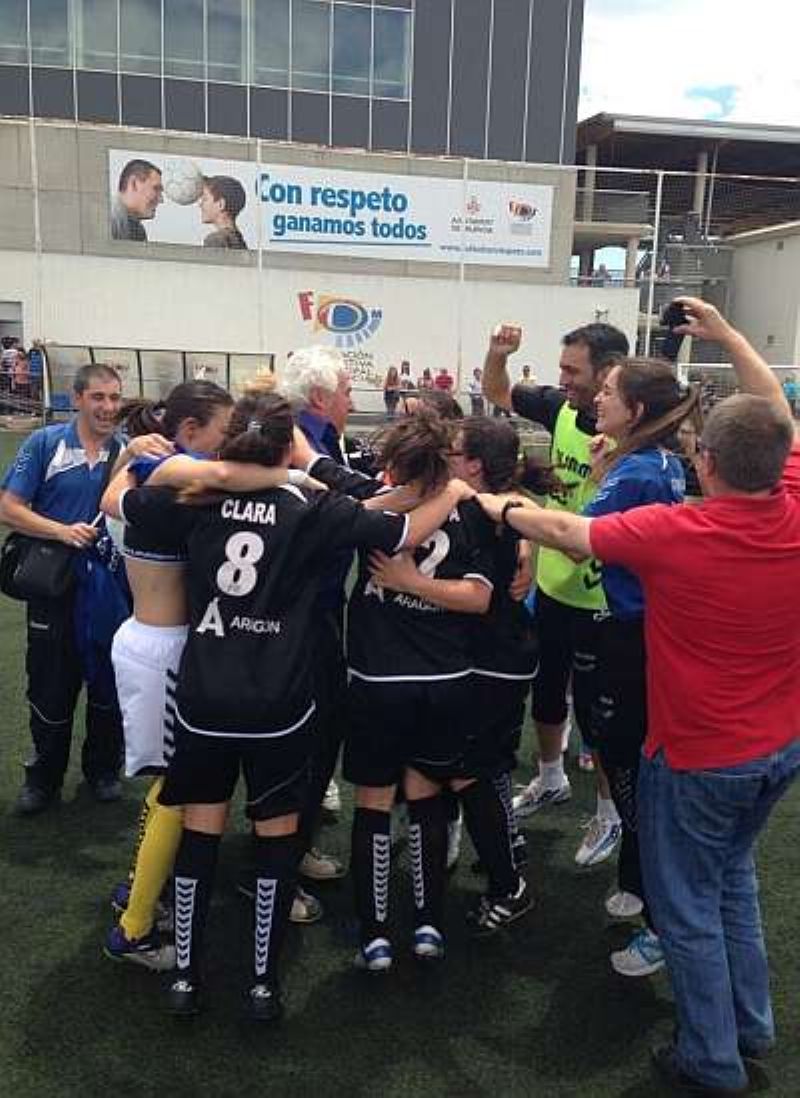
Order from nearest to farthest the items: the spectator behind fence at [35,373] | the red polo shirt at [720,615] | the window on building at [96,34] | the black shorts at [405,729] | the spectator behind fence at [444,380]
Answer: the red polo shirt at [720,615]
the black shorts at [405,729]
the spectator behind fence at [35,373]
the spectator behind fence at [444,380]
the window on building at [96,34]

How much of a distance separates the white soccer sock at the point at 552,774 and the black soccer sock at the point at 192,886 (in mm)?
1859

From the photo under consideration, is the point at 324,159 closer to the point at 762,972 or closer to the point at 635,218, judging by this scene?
the point at 635,218

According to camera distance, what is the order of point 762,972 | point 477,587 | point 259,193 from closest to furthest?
point 762,972
point 477,587
point 259,193

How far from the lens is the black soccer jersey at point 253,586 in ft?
8.18

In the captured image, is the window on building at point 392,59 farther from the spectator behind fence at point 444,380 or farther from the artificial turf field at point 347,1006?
the artificial turf field at point 347,1006

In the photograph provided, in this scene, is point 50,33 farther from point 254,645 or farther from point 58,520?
point 254,645

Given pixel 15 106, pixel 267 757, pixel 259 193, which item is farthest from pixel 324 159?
pixel 267 757

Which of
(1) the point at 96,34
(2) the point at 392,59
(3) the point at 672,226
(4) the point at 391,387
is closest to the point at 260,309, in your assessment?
(4) the point at 391,387

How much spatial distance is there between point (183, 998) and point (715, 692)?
1.71 metres

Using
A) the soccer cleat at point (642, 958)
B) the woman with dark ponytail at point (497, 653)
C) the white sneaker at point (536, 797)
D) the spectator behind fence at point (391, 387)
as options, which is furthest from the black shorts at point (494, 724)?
the spectator behind fence at point (391, 387)

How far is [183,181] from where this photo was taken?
22969mm

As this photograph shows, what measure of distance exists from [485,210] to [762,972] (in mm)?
24094

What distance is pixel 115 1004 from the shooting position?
2818mm

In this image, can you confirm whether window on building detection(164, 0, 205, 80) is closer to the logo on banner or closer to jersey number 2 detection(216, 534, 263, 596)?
the logo on banner
